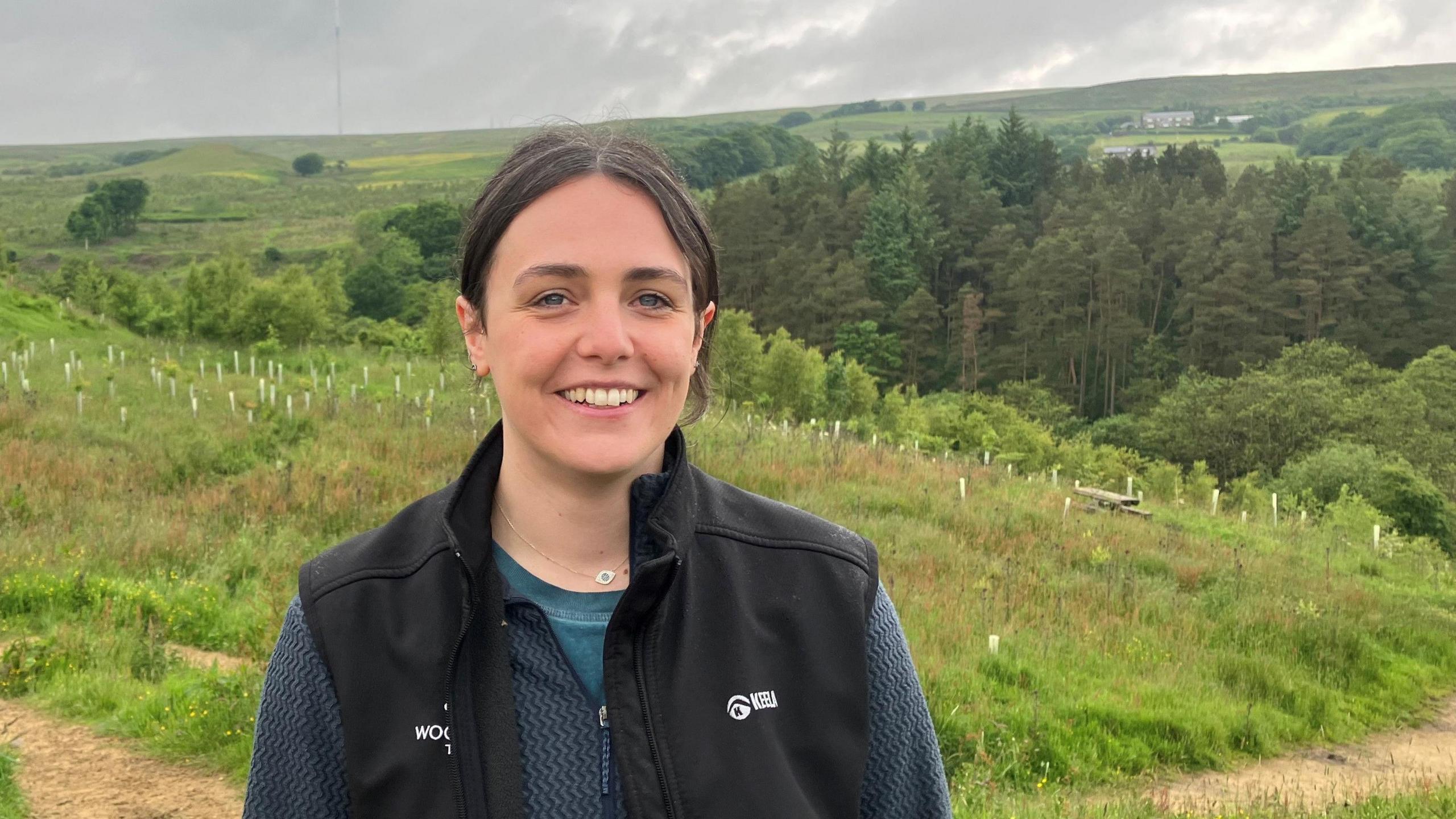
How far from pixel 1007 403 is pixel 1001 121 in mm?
38714

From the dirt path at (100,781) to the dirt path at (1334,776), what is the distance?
193 inches

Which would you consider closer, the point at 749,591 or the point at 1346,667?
the point at 749,591

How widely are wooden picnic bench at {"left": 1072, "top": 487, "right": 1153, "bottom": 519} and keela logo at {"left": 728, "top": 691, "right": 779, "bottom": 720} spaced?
14176mm

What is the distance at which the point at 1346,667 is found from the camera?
10062mm

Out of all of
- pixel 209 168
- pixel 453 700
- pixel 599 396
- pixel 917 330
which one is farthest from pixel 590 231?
A: pixel 209 168

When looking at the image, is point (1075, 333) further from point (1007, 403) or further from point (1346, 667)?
point (1346, 667)

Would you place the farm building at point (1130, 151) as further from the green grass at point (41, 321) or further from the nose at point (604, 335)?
the nose at point (604, 335)

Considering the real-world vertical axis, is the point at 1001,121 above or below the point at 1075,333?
above

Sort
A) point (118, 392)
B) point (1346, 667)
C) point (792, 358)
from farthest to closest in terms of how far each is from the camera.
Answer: point (792, 358) → point (118, 392) → point (1346, 667)

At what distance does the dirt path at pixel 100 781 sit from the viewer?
5422mm

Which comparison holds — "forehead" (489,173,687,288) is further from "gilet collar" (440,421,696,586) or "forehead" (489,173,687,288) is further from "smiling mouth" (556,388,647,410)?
"gilet collar" (440,421,696,586)

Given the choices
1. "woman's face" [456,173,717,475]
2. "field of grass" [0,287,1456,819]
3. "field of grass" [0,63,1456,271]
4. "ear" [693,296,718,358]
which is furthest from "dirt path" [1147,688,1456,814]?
"field of grass" [0,63,1456,271]

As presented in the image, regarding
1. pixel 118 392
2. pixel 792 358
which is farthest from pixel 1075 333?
pixel 118 392

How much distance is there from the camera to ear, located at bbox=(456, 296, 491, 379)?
1.91m
